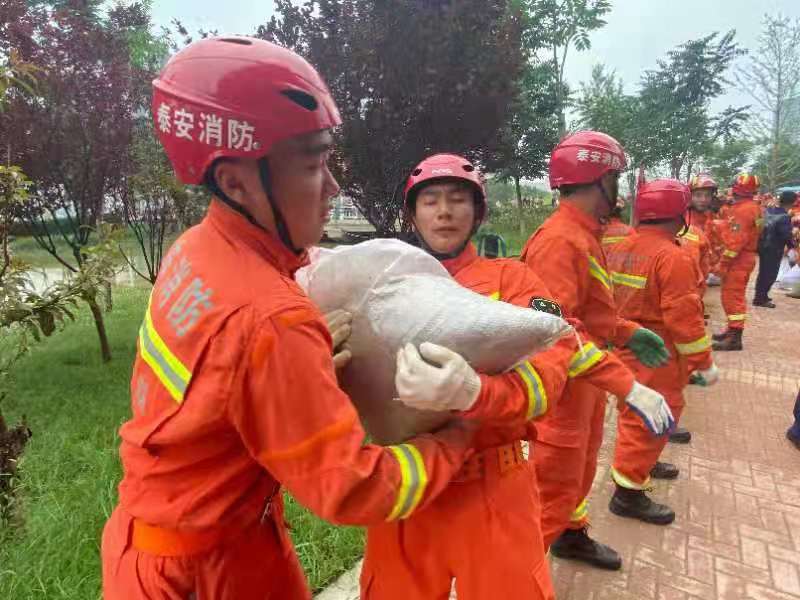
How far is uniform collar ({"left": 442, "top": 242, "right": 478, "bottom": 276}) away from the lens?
217 centimetres

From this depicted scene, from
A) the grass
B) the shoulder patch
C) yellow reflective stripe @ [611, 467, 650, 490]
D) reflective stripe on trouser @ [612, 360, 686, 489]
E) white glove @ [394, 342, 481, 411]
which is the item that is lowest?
the grass

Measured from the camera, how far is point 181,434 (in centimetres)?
117

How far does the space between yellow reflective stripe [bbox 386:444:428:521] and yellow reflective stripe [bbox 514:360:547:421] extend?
468 millimetres

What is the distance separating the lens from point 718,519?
138 inches

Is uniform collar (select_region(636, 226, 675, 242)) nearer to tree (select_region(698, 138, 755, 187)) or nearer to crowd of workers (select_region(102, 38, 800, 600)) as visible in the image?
crowd of workers (select_region(102, 38, 800, 600))

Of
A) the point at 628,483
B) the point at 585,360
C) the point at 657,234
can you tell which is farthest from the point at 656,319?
the point at 585,360

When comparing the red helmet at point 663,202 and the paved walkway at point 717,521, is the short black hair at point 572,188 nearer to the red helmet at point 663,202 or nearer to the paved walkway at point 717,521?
the red helmet at point 663,202

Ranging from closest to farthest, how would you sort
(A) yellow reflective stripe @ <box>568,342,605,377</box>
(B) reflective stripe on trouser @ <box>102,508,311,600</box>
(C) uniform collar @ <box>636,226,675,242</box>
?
(B) reflective stripe on trouser @ <box>102,508,311,600</box> → (A) yellow reflective stripe @ <box>568,342,605,377</box> → (C) uniform collar @ <box>636,226,675,242</box>

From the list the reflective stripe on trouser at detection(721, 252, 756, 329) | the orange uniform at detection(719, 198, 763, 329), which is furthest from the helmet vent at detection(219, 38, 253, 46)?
the orange uniform at detection(719, 198, 763, 329)

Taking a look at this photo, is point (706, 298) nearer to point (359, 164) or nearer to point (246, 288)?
point (359, 164)

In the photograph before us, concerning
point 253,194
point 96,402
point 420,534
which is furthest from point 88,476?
point 253,194

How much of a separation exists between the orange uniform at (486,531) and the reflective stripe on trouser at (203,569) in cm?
41

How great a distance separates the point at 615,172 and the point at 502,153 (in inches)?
183

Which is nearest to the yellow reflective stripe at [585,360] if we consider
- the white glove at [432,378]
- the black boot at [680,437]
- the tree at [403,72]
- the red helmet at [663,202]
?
the white glove at [432,378]
